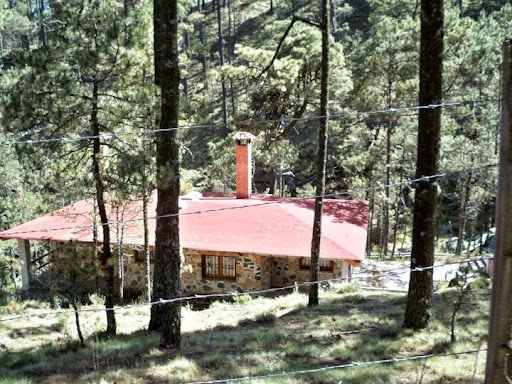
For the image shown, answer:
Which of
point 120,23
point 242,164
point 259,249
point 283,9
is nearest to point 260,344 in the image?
point 120,23

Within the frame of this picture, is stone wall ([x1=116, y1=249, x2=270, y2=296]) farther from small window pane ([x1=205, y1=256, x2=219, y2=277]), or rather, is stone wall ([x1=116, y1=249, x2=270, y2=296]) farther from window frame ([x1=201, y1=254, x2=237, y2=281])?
small window pane ([x1=205, y1=256, x2=219, y2=277])

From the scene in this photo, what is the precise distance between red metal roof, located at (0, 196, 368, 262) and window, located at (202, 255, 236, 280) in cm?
74

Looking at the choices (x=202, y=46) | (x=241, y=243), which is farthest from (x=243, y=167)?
(x=202, y=46)

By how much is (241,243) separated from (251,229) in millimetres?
949

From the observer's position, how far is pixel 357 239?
52.6 feet

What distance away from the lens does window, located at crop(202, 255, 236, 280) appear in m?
16.5

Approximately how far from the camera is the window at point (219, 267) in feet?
54.2

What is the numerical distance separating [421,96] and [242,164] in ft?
39.5

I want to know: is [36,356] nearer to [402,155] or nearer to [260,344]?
[260,344]

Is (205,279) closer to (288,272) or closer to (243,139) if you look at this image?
(288,272)

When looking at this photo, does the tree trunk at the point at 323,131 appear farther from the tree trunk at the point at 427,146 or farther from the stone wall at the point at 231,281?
the stone wall at the point at 231,281

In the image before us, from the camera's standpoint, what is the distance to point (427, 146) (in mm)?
7176

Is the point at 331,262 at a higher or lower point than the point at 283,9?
lower

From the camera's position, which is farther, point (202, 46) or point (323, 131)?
point (202, 46)
